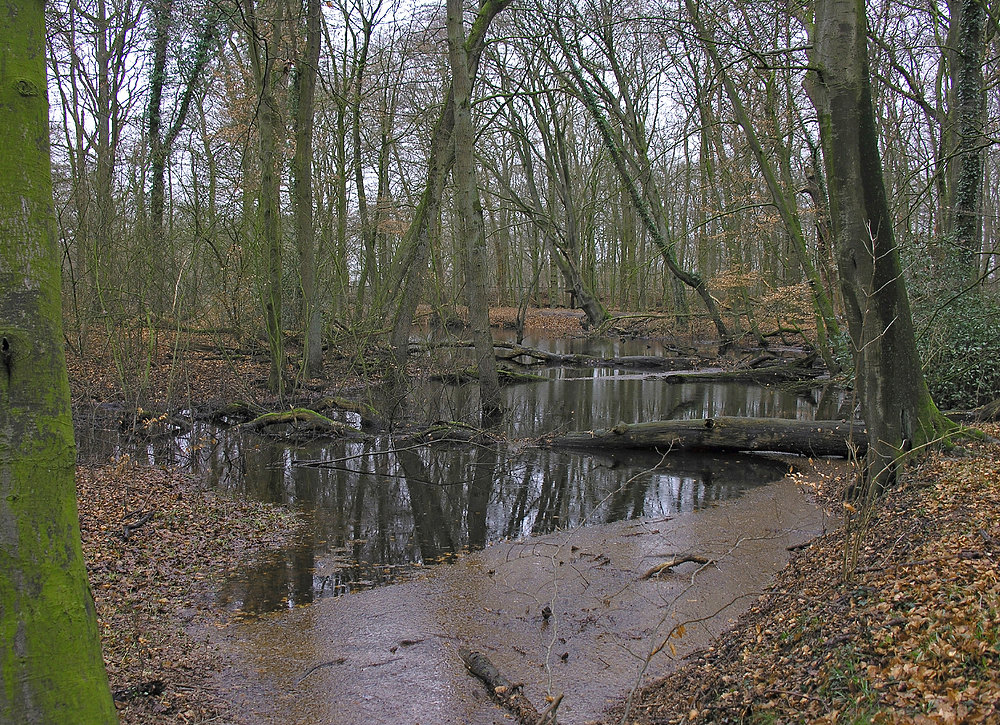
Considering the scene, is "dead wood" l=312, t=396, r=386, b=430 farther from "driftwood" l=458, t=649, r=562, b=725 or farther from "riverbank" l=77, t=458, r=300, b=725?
"driftwood" l=458, t=649, r=562, b=725

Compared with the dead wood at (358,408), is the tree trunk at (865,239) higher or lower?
higher

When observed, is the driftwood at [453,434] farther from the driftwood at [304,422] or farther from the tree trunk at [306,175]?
the tree trunk at [306,175]

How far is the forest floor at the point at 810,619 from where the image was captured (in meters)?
2.97

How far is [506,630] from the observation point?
4.87 m

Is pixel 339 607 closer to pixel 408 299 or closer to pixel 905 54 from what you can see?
pixel 408 299

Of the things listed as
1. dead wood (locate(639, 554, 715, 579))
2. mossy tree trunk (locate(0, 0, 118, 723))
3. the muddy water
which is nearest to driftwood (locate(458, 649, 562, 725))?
the muddy water

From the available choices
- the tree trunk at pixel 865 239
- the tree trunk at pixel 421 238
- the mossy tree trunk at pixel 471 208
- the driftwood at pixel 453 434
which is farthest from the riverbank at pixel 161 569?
the tree trunk at pixel 421 238

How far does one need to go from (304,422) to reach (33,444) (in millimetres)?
9469

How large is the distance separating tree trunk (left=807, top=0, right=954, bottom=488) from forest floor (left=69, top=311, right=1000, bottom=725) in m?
0.43

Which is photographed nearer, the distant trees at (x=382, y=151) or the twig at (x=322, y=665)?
the twig at (x=322, y=665)

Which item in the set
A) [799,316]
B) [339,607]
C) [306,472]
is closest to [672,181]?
[799,316]

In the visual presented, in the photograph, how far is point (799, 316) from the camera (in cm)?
1916

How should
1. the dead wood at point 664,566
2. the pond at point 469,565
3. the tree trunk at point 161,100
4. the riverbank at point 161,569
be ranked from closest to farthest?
the riverbank at point 161,569
the pond at point 469,565
the dead wood at point 664,566
the tree trunk at point 161,100

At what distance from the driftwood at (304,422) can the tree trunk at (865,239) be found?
7814mm
